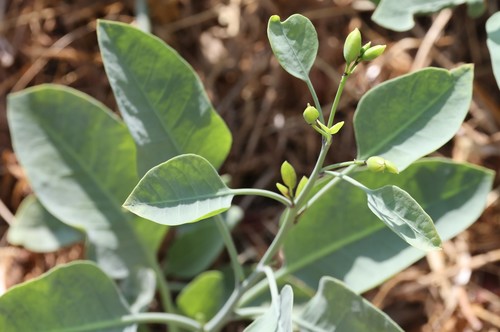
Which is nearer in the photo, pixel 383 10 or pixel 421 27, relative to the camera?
pixel 383 10

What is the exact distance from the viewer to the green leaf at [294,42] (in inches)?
25.7

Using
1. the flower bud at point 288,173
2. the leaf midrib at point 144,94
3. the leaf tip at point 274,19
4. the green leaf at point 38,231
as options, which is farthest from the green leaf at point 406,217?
the green leaf at point 38,231

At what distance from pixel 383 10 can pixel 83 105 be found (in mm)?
422

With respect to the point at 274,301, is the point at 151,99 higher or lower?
higher

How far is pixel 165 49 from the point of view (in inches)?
33.6

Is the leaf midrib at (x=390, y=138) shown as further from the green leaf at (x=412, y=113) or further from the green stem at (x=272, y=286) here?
the green stem at (x=272, y=286)

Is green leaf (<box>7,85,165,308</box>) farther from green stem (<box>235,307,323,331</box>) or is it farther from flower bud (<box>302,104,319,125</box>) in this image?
flower bud (<box>302,104,319,125</box>)

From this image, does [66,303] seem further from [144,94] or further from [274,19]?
[274,19]

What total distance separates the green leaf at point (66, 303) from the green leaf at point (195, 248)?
0.64ft

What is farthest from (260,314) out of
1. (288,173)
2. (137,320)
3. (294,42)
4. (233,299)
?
(294,42)

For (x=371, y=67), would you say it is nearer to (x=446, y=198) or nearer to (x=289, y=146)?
(x=289, y=146)

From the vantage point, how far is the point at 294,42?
0.67 meters

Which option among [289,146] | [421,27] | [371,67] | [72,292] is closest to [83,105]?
[72,292]

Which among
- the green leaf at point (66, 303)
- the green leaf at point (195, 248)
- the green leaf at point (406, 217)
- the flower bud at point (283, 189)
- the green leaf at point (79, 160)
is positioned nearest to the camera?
the green leaf at point (406, 217)
